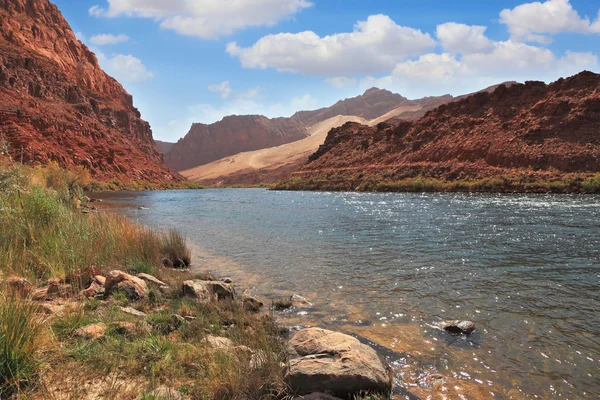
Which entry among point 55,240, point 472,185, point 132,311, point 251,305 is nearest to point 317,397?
point 132,311

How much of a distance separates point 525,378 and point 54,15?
424 ft

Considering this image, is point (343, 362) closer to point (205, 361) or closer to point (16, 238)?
point (205, 361)

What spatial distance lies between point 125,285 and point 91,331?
222 centimetres

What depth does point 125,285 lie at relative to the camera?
6641mm

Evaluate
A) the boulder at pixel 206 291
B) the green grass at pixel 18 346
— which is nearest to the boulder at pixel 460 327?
the boulder at pixel 206 291

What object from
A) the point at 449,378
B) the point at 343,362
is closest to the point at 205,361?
the point at 343,362

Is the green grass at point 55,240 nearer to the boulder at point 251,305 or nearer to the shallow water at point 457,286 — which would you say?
the shallow water at point 457,286

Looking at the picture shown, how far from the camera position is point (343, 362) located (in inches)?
159

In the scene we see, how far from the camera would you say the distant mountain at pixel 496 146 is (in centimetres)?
3638

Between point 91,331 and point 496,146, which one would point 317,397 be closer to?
point 91,331

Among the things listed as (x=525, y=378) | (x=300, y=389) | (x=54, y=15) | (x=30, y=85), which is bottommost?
(x=525, y=378)

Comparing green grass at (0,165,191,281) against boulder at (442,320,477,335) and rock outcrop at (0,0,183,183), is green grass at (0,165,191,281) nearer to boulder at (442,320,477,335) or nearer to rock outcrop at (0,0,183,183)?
boulder at (442,320,477,335)

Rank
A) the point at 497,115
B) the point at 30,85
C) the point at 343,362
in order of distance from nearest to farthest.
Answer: the point at 343,362
the point at 497,115
the point at 30,85

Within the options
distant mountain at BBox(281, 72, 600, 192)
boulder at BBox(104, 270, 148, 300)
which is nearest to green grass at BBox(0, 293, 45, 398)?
boulder at BBox(104, 270, 148, 300)
